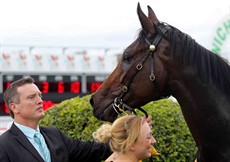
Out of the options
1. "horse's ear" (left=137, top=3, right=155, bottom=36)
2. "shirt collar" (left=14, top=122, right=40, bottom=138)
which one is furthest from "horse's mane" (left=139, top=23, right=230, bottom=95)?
"shirt collar" (left=14, top=122, right=40, bottom=138)

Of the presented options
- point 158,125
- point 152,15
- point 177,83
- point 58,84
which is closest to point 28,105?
point 177,83

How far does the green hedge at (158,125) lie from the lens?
559 centimetres

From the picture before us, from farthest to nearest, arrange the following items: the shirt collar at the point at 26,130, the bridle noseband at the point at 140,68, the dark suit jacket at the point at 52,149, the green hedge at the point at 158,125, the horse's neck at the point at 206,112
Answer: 1. the green hedge at the point at 158,125
2. the bridle noseband at the point at 140,68
3. the horse's neck at the point at 206,112
4. the shirt collar at the point at 26,130
5. the dark suit jacket at the point at 52,149

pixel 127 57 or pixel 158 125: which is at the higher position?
pixel 127 57

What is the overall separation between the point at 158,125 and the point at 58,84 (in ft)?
23.3

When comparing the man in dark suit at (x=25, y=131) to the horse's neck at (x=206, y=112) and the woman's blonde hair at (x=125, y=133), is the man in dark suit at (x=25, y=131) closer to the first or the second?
the woman's blonde hair at (x=125, y=133)

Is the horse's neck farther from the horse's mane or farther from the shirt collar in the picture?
the shirt collar

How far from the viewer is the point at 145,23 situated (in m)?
4.01

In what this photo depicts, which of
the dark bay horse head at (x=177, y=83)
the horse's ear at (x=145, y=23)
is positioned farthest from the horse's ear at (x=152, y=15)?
the horse's ear at (x=145, y=23)

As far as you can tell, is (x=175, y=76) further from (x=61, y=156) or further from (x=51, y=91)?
(x=51, y=91)

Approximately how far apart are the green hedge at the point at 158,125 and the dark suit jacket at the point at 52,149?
1.40 meters

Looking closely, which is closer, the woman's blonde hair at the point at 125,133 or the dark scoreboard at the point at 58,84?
the woman's blonde hair at the point at 125,133

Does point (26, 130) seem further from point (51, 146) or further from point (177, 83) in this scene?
point (177, 83)

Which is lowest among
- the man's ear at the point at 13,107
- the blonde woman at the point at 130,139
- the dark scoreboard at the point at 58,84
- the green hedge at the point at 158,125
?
the dark scoreboard at the point at 58,84
